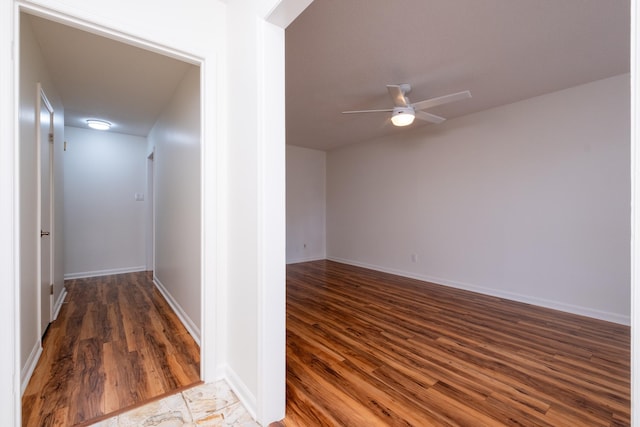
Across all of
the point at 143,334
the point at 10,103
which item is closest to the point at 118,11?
the point at 10,103

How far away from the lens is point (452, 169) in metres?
4.21

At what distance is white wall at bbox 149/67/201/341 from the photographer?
2.41m

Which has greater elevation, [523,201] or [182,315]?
[523,201]

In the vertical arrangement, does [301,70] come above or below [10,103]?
above

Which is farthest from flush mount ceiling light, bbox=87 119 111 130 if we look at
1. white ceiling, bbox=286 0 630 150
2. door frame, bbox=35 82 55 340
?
white ceiling, bbox=286 0 630 150

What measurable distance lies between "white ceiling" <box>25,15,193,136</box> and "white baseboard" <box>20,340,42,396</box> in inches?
94.5

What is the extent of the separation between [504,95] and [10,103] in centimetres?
428

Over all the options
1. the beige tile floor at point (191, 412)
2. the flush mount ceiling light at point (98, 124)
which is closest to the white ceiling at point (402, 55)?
the flush mount ceiling light at point (98, 124)

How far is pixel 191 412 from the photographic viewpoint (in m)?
1.56

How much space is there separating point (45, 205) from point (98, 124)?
232 centimetres

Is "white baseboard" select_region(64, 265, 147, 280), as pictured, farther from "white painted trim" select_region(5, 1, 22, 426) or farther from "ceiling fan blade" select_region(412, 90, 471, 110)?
"ceiling fan blade" select_region(412, 90, 471, 110)

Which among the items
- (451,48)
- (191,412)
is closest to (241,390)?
(191,412)

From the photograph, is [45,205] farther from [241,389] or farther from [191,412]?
[241,389]

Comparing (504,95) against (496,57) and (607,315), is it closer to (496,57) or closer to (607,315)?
(496,57)
